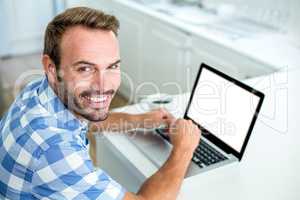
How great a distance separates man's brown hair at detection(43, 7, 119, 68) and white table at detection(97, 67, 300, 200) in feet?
1.60

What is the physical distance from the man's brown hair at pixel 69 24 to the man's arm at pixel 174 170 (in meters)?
0.44

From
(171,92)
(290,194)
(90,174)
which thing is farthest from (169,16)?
(90,174)

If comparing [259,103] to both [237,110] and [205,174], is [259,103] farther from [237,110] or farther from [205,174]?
[205,174]

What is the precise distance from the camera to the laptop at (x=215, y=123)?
155cm

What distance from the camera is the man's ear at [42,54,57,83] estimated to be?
1.30 meters

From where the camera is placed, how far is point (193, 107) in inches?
70.5

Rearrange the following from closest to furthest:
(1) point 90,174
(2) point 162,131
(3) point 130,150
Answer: (1) point 90,174 → (3) point 130,150 → (2) point 162,131

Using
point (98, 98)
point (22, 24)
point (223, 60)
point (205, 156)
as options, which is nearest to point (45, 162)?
point (98, 98)

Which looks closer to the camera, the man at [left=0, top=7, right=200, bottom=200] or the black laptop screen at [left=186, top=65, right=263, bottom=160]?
the man at [left=0, top=7, right=200, bottom=200]

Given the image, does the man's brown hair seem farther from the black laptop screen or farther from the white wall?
the white wall

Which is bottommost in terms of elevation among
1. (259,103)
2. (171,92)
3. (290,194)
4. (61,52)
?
(171,92)

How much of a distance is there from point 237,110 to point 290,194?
1.15 feet

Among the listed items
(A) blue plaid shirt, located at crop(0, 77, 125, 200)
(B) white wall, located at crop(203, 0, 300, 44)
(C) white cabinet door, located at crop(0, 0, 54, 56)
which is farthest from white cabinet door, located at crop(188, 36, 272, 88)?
(C) white cabinet door, located at crop(0, 0, 54, 56)

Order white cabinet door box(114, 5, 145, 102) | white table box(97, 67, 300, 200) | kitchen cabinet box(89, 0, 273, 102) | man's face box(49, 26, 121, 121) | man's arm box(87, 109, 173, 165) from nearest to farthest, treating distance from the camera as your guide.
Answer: man's face box(49, 26, 121, 121), white table box(97, 67, 300, 200), man's arm box(87, 109, 173, 165), kitchen cabinet box(89, 0, 273, 102), white cabinet door box(114, 5, 145, 102)
